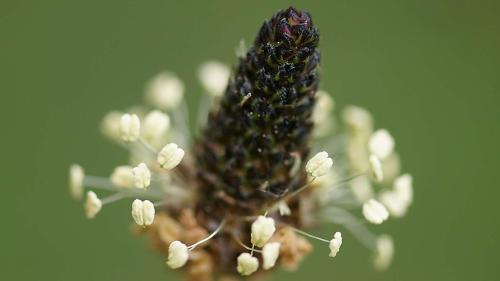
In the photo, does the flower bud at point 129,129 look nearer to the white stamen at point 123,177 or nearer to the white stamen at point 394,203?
the white stamen at point 123,177

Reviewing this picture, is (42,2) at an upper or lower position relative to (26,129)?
upper

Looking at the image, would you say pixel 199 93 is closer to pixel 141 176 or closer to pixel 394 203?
pixel 394 203

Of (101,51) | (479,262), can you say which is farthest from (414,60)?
(101,51)

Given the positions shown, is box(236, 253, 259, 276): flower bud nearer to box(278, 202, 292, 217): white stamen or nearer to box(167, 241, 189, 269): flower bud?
box(167, 241, 189, 269): flower bud

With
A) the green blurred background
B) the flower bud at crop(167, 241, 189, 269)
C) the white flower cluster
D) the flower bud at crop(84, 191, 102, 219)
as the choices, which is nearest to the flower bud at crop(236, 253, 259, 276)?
the white flower cluster

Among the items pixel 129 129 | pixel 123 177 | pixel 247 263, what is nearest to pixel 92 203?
pixel 123 177

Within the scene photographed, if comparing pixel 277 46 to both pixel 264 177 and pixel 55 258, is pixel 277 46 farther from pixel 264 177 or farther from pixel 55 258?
pixel 55 258

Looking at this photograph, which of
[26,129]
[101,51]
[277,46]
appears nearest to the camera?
[277,46]
